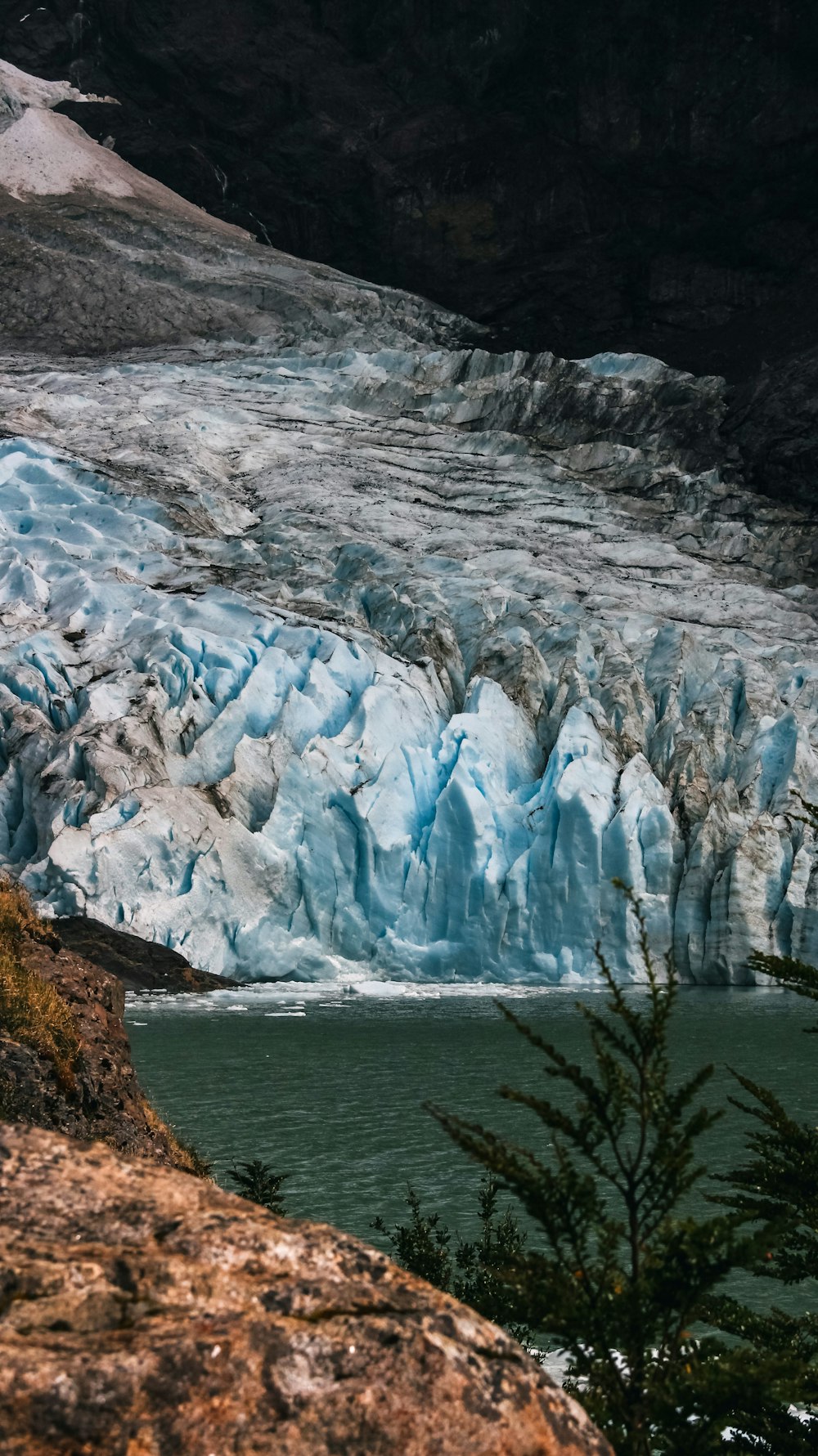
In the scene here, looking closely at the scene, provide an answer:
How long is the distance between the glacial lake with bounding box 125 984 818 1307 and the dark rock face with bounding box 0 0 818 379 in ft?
168

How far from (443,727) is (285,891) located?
7338 mm

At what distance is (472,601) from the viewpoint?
40875mm

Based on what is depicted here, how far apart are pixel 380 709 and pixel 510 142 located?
5473 centimetres

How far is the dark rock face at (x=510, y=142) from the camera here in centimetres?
7344

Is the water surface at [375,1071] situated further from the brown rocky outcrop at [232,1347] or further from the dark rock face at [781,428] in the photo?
the dark rock face at [781,428]

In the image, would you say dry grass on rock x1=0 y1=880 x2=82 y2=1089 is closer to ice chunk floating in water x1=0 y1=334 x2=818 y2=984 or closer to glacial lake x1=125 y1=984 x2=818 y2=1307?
glacial lake x1=125 y1=984 x2=818 y2=1307

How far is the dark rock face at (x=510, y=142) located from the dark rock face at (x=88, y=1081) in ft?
223

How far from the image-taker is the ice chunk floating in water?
32188 millimetres

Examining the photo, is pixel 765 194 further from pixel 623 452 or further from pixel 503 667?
pixel 503 667

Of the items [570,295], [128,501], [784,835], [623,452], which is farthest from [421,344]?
[784,835]

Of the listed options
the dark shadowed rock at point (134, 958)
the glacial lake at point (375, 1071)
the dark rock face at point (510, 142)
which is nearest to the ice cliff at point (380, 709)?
the dark shadowed rock at point (134, 958)

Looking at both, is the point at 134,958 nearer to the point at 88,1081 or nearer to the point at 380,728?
the point at 380,728

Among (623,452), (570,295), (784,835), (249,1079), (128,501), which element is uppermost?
(570,295)

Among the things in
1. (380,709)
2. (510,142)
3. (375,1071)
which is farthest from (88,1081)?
(510,142)
